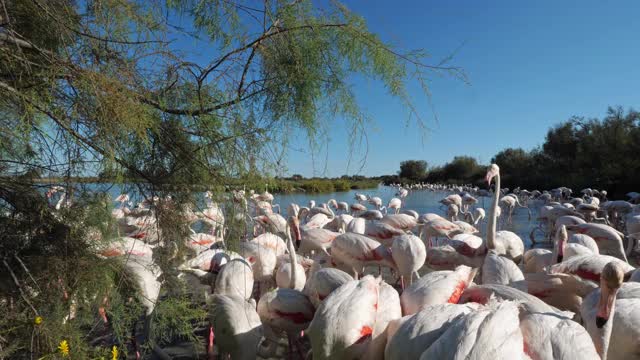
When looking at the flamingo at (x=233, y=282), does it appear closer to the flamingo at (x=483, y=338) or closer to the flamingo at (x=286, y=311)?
the flamingo at (x=286, y=311)

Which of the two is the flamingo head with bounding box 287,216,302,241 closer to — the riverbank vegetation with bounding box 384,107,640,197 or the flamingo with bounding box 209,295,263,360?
the flamingo with bounding box 209,295,263,360

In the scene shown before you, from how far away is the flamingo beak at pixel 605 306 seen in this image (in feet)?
7.50

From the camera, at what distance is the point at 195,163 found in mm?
2045

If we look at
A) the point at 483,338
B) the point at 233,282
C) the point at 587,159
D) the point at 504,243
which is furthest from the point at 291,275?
the point at 587,159

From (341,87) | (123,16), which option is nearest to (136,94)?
(123,16)

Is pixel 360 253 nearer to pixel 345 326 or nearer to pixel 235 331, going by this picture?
pixel 235 331

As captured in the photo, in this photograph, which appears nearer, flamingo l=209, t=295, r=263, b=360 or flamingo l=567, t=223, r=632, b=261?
flamingo l=209, t=295, r=263, b=360

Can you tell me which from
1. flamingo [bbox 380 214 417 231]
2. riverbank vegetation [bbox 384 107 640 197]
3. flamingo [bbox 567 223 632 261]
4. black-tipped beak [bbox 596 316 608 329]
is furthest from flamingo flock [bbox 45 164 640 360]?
riverbank vegetation [bbox 384 107 640 197]

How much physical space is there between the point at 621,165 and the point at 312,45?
25.9m

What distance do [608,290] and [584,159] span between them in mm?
27421

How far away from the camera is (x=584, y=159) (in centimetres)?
2567

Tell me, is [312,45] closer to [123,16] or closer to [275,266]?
[123,16]

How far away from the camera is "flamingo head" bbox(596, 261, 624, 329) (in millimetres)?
2281

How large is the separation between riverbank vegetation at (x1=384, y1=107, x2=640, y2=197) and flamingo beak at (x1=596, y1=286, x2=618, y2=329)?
21967 millimetres
